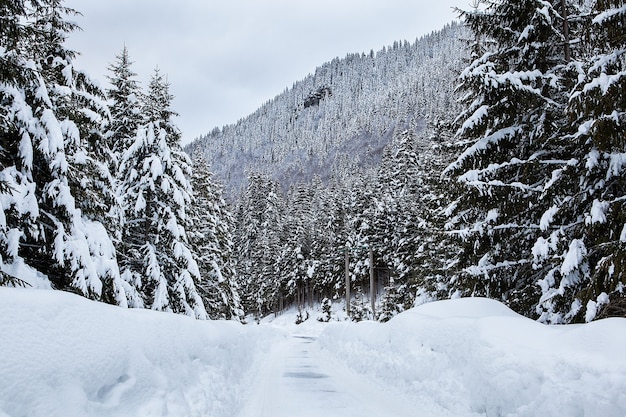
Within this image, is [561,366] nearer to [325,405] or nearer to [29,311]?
[325,405]

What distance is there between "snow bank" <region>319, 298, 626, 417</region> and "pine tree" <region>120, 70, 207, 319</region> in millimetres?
10382

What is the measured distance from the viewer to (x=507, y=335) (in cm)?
643

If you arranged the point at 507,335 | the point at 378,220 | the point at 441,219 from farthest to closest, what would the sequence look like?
the point at 378,220
the point at 441,219
the point at 507,335

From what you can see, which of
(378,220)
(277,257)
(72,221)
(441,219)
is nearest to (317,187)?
(277,257)

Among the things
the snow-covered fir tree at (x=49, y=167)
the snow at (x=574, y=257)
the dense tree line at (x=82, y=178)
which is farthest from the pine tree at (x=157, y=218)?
the snow at (x=574, y=257)

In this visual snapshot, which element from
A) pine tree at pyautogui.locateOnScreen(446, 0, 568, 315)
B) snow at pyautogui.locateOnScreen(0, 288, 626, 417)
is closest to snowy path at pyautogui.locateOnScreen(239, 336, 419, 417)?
snow at pyautogui.locateOnScreen(0, 288, 626, 417)

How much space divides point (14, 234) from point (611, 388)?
35.4 feet

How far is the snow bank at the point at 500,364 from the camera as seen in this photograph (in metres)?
4.59

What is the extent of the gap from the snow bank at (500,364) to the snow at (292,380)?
0.06 ft

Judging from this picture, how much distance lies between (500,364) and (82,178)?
11200 mm

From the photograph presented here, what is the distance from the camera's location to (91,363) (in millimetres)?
4160

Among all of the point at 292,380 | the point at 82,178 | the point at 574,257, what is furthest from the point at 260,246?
the point at 574,257

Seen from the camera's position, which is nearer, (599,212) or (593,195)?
(599,212)

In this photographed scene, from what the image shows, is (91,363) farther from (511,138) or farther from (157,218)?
(157,218)
